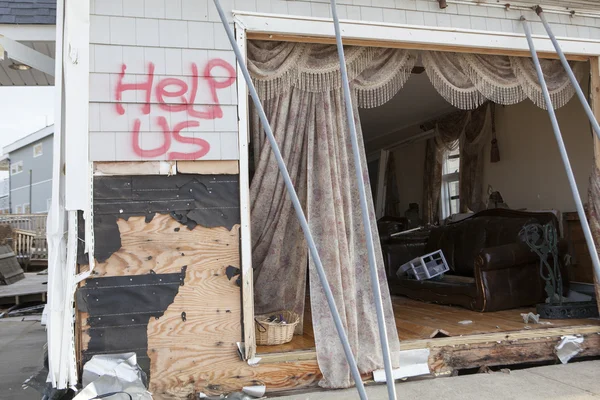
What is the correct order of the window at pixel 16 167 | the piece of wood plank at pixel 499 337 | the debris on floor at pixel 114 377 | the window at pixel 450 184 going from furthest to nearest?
the window at pixel 16 167, the window at pixel 450 184, the piece of wood plank at pixel 499 337, the debris on floor at pixel 114 377

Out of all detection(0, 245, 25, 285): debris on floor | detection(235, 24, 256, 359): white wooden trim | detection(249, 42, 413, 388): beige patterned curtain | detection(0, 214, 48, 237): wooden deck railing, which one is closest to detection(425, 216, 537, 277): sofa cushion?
detection(249, 42, 413, 388): beige patterned curtain

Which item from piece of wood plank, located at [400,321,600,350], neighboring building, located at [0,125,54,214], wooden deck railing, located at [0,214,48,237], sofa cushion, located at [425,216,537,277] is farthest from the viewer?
neighboring building, located at [0,125,54,214]

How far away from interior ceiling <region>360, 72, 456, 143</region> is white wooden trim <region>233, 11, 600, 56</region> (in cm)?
171

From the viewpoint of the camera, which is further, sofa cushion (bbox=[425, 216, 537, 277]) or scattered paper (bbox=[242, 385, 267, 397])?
sofa cushion (bbox=[425, 216, 537, 277])

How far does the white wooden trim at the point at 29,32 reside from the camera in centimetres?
379

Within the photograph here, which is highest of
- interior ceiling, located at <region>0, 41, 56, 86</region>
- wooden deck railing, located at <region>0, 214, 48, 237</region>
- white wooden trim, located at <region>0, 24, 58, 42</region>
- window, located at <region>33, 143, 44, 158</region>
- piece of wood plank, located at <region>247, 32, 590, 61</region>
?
window, located at <region>33, 143, 44, 158</region>

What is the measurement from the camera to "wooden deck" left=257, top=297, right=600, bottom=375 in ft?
10.7

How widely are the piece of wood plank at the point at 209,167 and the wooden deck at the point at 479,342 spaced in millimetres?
1124

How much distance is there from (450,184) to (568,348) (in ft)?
14.5

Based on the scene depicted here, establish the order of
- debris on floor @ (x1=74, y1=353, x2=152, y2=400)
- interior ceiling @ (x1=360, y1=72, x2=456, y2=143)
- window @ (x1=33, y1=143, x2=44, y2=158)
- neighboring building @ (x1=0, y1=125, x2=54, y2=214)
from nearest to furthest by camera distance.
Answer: debris on floor @ (x1=74, y1=353, x2=152, y2=400)
interior ceiling @ (x1=360, y1=72, x2=456, y2=143)
neighboring building @ (x1=0, y1=125, x2=54, y2=214)
window @ (x1=33, y1=143, x2=44, y2=158)

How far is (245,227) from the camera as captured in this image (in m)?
3.03

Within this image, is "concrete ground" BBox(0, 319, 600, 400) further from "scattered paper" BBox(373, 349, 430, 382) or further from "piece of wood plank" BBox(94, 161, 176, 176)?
"piece of wood plank" BBox(94, 161, 176, 176)

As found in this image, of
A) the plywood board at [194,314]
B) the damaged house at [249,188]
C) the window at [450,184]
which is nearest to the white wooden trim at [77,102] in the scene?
the damaged house at [249,188]

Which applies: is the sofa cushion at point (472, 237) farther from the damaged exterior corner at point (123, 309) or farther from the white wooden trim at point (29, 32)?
the white wooden trim at point (29, 32)
